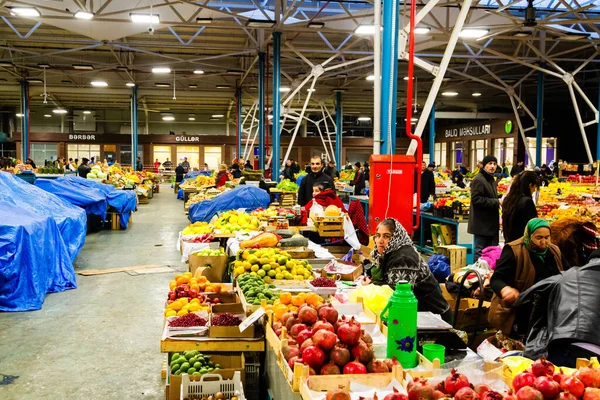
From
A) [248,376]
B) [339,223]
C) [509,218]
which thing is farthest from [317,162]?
[248,376]

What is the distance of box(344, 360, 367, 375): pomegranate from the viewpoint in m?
2.59

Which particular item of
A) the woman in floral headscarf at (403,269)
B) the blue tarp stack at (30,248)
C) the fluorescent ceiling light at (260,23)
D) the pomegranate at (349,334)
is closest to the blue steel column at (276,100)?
the fluorescent ceiling light at (260,23)

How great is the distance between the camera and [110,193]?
14305mm

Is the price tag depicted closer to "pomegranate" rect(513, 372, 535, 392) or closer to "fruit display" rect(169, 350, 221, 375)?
"fruit display" rect(169, 350, 221, 375)

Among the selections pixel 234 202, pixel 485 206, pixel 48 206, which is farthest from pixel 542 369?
pixel 234 202

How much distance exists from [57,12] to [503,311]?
568 inches

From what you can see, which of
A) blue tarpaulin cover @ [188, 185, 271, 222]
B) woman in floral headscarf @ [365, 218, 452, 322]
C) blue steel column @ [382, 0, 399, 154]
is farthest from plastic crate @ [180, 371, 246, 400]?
blue tarpaulin cover @ [188, 185, 271, 222]

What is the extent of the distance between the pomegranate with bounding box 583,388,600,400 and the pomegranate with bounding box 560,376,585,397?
0.8 inches

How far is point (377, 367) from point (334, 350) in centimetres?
22

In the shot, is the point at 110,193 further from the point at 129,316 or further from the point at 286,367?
the point at 286,367

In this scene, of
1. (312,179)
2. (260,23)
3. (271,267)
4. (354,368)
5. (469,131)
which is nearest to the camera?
(354,368)

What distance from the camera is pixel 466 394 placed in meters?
2.05

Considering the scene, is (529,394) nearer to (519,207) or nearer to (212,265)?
(519,207)

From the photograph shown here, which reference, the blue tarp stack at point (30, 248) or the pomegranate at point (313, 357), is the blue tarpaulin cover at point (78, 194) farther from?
the pomegranate at point (313, 357)
